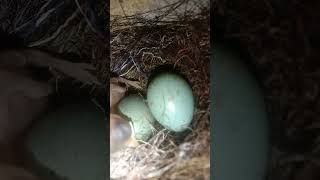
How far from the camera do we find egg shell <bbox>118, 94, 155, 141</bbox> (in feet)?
6.98

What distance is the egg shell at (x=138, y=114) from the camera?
2.13 metres

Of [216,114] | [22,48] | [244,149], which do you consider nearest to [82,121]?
[22,48]

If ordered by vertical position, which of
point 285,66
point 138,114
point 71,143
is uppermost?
point 285,66

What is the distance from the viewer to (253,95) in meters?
2.19

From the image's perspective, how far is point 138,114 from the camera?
2.13 meters

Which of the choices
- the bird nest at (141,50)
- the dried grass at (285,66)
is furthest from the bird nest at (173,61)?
the dried grass at (285,66)

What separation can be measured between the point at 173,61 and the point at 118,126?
0.36 m

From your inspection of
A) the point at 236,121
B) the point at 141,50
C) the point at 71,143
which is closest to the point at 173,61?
the point at 141,50

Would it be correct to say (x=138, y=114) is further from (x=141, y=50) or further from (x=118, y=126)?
(x=141, y=50)

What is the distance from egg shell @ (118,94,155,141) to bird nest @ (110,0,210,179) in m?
0.05

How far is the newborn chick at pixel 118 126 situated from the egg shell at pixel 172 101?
12 centimetres

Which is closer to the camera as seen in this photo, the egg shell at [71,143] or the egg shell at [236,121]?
the egg shell at [71,143]

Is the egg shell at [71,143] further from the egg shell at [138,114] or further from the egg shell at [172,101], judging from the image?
the egg shell at [172,101]

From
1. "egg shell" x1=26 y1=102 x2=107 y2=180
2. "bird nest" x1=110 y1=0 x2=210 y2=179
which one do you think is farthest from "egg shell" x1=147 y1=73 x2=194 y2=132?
"egg shell" x1=26 y1=102 x2=107 y2=180
